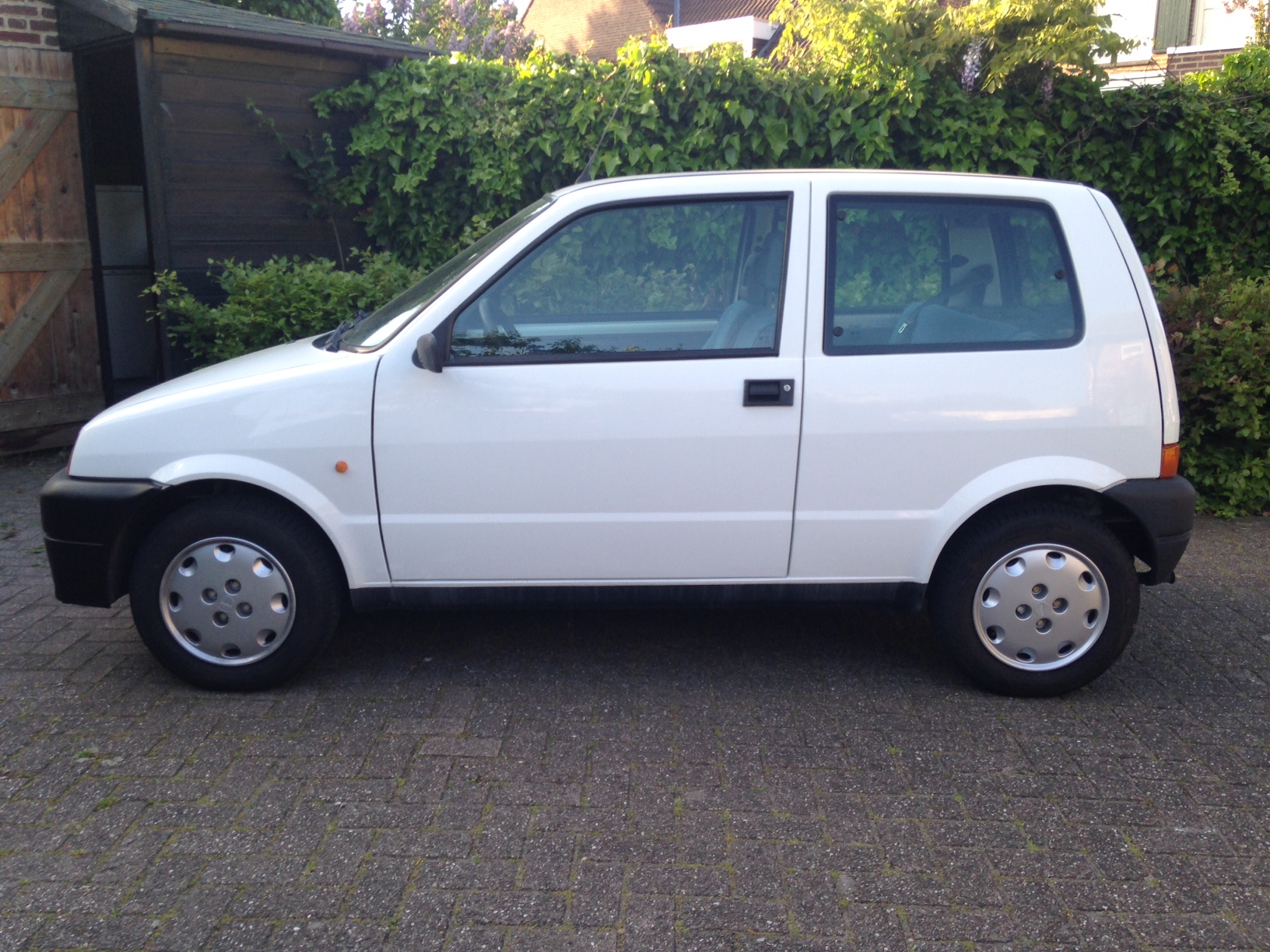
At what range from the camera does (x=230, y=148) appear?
820 cm

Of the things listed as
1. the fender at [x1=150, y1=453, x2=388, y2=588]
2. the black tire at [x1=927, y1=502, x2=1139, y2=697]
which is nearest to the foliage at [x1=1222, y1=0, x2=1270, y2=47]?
the black tire at [x1=927, y1=502, x2=1139, y2=697]

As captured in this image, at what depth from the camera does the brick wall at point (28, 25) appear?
26.3ft

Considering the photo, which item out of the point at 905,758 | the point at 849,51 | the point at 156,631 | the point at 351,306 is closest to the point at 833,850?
the point at 905,758

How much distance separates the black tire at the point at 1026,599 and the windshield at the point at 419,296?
2.09 meters

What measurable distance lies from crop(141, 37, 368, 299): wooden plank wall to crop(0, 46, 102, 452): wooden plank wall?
3.66 feet

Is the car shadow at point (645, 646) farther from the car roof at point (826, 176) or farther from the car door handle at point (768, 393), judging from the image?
the car roof at point (826, 176)

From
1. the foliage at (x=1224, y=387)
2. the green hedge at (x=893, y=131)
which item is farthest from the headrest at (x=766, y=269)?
the green hedge at (x=893, y=131)

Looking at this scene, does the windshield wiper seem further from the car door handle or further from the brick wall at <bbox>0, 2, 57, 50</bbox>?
the brick wall at <bbox>0, 2, 57, 50</bbox>

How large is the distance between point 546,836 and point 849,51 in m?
6.26

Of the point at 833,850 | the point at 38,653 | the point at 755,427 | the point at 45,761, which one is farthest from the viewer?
the point at 38,653

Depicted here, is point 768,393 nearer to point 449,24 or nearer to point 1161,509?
point 1161,509

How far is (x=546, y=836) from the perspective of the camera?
336cm

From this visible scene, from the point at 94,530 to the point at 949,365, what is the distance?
3.22 metres

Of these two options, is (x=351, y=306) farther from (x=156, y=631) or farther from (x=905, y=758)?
(x=905, y=758)
